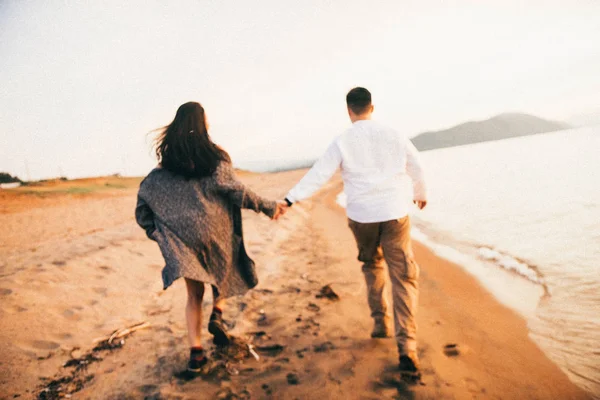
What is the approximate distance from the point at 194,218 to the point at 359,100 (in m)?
1.61

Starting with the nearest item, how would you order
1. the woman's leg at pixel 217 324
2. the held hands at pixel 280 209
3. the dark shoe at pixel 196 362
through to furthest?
the dark shoe at pixel 196 362, the woman's leg at pixel 217 324, the held hands at pixel 280 209

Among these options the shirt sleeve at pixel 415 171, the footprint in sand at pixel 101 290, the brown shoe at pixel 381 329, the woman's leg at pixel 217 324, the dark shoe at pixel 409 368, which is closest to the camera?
the dark shoe at pixel 409 368

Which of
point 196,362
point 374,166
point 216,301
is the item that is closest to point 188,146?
point 216,301

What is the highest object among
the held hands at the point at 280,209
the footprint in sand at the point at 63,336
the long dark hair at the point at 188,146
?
the long dark hair at the point at 188,146

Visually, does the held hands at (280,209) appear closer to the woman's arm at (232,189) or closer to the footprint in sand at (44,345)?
the woman's arm at (232,189)

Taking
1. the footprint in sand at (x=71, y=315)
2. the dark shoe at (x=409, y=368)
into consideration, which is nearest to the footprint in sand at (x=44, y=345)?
A: the footprint in sand at (x=71, y=315)

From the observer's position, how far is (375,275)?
3195mm

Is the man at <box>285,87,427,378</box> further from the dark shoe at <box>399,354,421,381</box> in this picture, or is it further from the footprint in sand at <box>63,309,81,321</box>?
the footprint in sand at <box>63,309,81,321</box>

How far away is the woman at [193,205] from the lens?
8.80ft

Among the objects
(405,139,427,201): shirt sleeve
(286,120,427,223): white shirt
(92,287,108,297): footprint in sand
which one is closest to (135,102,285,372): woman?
(286,120,427,223): white shirt

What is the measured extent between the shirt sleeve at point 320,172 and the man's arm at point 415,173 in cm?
57

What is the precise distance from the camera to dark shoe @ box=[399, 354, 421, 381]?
261 centimetres

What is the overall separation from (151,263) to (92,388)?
325 cm

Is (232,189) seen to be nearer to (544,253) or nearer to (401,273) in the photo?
(401,273)
